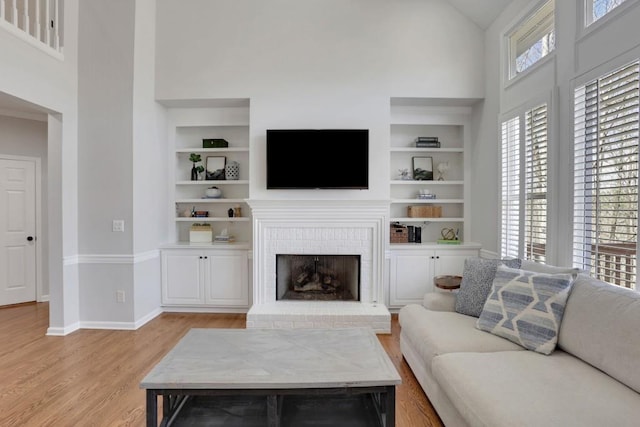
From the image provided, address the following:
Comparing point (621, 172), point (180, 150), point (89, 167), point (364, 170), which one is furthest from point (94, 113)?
point (621, 172)

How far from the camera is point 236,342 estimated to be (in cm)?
217

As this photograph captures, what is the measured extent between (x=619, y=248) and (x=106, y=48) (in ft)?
16.5

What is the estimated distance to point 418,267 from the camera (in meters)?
4.41

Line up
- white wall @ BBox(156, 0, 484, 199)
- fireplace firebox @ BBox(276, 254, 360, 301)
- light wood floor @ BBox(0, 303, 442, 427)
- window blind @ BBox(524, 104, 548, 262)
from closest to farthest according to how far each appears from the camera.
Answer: light wood floor @ BBox(0, 303, 442, 427) → window blind @ BBox(524, 104, 548, 262) → white wall @ BBox(156, 0, 484, 199) → fireplace firebox @ BBox(276, 254, 360, 301)

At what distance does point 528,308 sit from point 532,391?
0.74 m

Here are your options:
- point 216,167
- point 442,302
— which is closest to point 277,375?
point 442,302

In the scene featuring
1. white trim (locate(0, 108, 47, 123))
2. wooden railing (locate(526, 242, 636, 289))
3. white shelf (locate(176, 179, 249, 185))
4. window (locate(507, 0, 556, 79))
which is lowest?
wooden railing (locate(526, 242, 636, 289))

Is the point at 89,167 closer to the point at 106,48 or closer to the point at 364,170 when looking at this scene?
the point at 106,48

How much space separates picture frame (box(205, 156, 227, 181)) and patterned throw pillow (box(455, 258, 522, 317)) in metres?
3.29

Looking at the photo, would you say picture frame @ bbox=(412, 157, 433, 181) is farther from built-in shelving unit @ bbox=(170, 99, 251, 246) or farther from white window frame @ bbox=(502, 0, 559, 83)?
built-in shelving unit @ bbox=(170, 99, 251, 246)

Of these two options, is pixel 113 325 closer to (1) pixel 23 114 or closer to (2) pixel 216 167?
(2) pixel 216 167

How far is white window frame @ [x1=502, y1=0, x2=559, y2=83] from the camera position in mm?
3206

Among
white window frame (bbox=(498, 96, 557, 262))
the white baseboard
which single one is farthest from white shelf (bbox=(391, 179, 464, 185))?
the white baseboard

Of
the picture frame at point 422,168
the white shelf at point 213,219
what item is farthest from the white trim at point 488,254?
the white shelf at point 213,219
